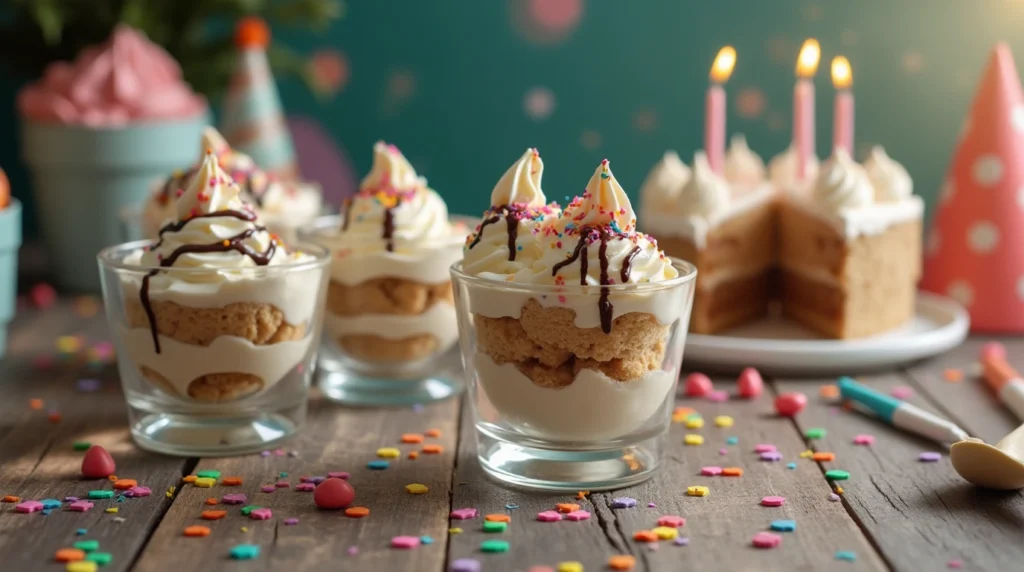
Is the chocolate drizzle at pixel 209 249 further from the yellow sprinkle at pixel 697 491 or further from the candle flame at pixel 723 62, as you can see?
the candle flame at pixel 723 62

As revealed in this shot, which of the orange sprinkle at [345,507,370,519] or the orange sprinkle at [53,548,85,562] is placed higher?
the orange sprinkle at [53,548,85,562]

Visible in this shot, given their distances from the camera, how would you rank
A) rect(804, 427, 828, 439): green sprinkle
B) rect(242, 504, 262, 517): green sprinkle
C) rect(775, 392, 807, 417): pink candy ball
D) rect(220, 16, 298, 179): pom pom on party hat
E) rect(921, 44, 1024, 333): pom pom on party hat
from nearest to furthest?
rect(242, 504, 262, 517): green sprinkle < rect(804, 427, 828, 439): green sprinkle < rect(775, 392, 807, 417): pink candy ball < rect(921, 44, 1024, 333): pom pom on party hat < rect(220, 16, 298, 179): pom pom on party hat

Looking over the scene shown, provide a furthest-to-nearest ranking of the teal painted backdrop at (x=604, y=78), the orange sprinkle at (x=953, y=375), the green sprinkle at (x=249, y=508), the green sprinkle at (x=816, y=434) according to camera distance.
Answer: the teal painted backdrop at (x=604, y=78) < the orange sprinkle at (x=953, y=375) < the green sprinkle at (x=816, y=434) < the green sprinkle at (x=249, y=508)

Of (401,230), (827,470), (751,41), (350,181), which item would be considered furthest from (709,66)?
(827,470)

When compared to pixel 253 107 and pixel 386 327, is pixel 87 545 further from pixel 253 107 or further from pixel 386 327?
pixel 253 107

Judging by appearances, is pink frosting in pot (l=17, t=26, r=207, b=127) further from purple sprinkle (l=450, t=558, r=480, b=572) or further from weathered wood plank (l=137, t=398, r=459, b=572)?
purple sprinkle (l=450, t=558, r=480, b=572)

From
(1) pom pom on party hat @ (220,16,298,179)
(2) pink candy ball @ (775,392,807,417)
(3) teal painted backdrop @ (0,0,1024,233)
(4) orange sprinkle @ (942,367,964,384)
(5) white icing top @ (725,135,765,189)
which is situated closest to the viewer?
(2) pink candy ball @ (775,392,807,417)

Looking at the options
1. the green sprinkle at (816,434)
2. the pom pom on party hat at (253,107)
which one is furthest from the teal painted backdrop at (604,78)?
the green sprinkle at (816,434)

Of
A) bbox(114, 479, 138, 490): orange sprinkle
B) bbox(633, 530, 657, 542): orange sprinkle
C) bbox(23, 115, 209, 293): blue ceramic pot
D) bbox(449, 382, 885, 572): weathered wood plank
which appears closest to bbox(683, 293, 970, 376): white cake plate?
bbox(449, 382, 885, 572): weathered wood plank
